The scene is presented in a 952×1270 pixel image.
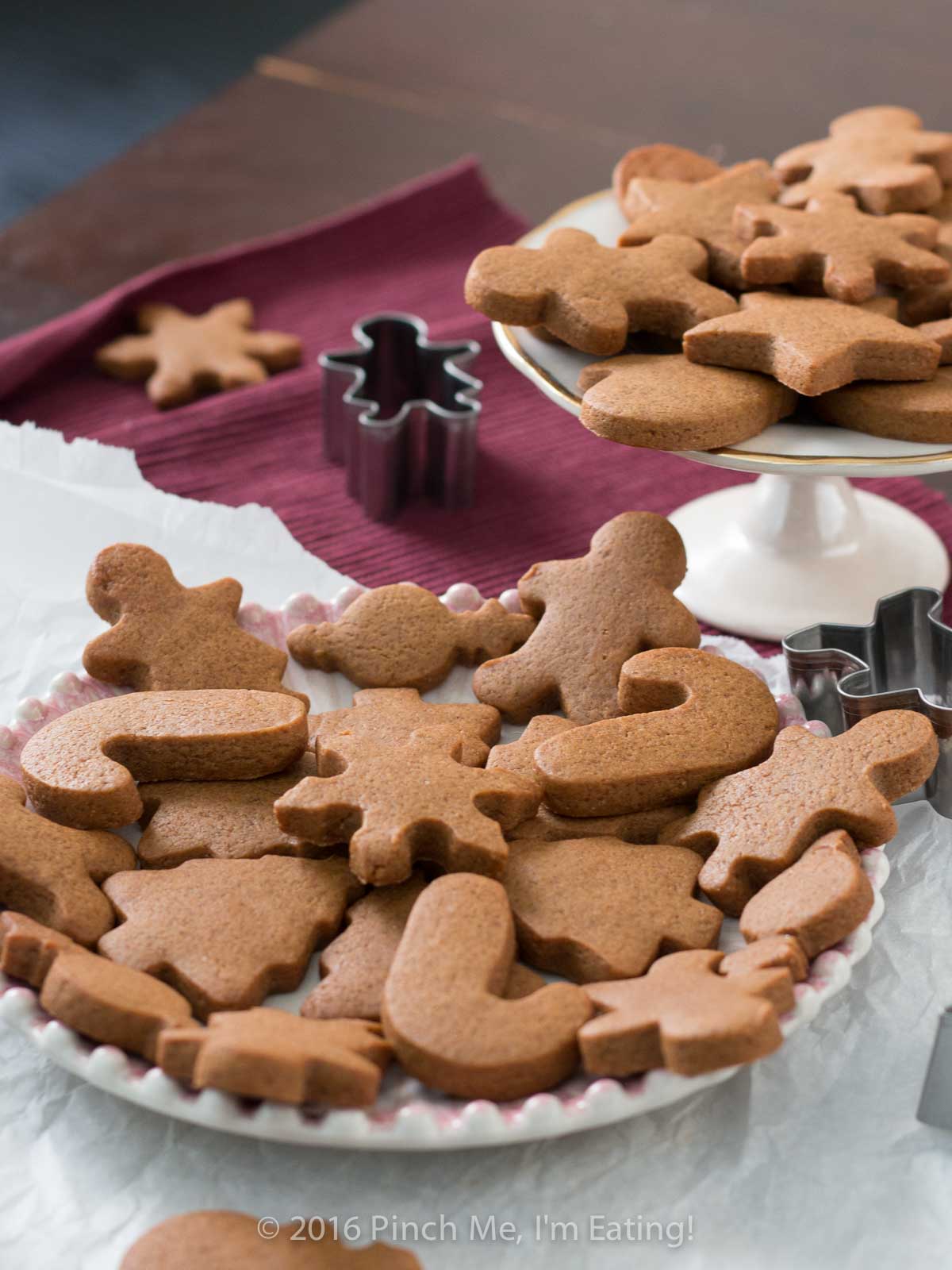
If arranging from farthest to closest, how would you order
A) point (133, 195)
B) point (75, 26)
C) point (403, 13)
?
point (75, 26), point (403, 13), point (133, 195)

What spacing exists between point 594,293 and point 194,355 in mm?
665

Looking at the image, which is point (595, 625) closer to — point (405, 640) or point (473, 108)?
point (405, 640)

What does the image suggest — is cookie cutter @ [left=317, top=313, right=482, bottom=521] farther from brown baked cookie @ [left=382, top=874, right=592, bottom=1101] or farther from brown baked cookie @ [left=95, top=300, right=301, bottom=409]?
brown baked cookie @ [left=382, top=874, right=592, bottom=1101]

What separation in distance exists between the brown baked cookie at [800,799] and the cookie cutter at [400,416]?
592mm

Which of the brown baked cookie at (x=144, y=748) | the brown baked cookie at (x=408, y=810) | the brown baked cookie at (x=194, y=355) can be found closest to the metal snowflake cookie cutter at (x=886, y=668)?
the brown baked cookie at (x=408, y=810)

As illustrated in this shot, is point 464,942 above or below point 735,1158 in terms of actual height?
above

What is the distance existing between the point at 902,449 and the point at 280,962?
0.56 meters

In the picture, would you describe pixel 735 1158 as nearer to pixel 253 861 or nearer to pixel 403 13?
pixel 253 861

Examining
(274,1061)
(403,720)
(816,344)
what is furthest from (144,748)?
(816,344)

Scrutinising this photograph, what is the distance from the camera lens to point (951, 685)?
1.17m

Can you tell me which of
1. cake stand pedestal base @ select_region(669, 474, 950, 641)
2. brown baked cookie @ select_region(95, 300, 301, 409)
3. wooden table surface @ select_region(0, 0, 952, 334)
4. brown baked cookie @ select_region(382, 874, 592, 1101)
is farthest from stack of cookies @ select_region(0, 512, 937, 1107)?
wooden table surface @ select_region(0, 0, 952, 334)

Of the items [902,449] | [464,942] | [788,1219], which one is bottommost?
[788,1219]

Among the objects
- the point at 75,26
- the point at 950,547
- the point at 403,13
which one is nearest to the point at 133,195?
the point at 403,13

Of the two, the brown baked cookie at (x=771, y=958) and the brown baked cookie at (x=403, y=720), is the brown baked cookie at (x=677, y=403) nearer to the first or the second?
the brown baked cookie at (x=403, y=720)
